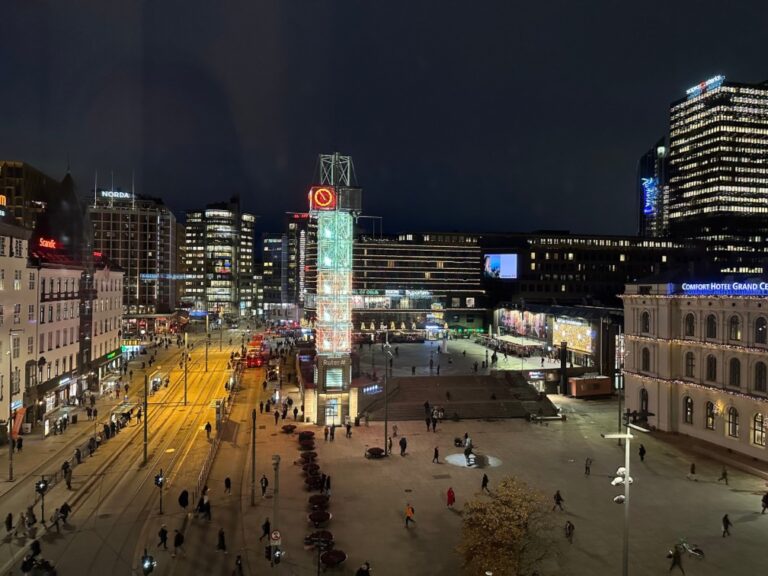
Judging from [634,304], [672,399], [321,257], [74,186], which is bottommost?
[672,399]

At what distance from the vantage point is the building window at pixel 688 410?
44281 millimetres

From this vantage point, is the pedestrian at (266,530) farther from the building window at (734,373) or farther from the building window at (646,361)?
the building window at (646,361)

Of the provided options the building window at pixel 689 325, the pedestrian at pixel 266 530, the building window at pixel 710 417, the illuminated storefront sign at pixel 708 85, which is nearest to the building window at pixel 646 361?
the building window at pixel 689 325

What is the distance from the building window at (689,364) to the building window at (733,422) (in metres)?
4.45

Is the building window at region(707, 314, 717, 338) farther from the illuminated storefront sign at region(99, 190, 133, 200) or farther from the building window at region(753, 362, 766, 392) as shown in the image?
the illuminated storefront sign at region(99, 190, 133, 200)

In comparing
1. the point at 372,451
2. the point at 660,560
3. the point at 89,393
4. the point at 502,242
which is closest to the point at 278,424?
the point at 372,451

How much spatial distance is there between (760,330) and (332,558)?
33.5 meters

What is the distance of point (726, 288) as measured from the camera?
133 ft

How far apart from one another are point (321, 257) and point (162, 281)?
103663 millimetres

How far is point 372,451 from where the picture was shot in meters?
37.8

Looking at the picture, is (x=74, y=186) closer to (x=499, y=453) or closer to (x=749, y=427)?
(x=499, y=453)

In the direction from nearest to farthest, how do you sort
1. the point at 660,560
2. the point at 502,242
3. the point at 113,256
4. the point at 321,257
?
the point at 660,560 < the point at 321,257 < the point at 113,256 < the point at 502,242

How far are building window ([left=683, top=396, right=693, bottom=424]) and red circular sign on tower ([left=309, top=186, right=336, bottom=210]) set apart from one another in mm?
32818

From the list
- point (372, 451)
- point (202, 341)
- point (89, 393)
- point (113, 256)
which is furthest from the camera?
point (113, 256)
